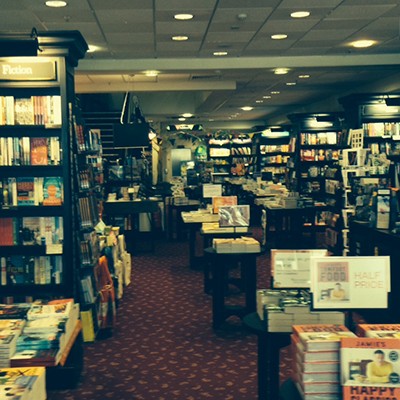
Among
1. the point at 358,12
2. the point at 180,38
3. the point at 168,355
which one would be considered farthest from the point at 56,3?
the point at 168,355

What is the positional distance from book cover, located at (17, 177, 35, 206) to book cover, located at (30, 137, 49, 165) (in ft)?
0.58

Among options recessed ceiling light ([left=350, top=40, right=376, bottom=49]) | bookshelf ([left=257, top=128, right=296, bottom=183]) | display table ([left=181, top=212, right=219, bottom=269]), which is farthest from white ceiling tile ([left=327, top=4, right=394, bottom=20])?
bookshelf ([left=257, top=128, right=296, bottom=183])

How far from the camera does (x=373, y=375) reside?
239 centimetres

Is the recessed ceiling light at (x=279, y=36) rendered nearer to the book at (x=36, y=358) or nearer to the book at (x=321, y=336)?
the book at (x=36, y=358)

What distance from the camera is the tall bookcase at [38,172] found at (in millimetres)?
5133

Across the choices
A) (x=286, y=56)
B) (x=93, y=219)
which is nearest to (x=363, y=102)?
(x=286, y=56)

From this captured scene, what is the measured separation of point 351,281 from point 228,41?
18.4 ft

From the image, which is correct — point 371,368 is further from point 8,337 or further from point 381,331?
point 8,337

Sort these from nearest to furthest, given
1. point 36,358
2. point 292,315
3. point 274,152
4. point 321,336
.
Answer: point 321,336
point 292,315
point 36,358
point 274,152

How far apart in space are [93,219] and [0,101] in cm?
144

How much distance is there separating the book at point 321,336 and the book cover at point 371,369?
13 centimetres

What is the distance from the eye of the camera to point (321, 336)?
2674mm

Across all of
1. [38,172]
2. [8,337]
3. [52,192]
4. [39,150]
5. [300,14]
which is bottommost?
[8,337]

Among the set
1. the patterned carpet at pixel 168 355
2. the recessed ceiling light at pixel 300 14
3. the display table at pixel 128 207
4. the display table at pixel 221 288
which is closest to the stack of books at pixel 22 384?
the patterned carpet at pixel 168 355
